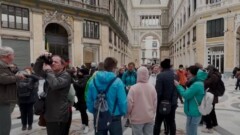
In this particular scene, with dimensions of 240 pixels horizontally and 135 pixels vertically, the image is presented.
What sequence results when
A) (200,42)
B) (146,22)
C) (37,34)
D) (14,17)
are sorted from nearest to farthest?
(14,17) → (37,34) → (200,42) → (146,22)

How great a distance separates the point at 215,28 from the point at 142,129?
94.6 feet

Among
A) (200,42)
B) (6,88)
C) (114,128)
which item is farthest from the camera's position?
(200,42)

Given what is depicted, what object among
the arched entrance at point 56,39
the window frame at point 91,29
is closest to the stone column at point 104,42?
the window frame at point 91,29

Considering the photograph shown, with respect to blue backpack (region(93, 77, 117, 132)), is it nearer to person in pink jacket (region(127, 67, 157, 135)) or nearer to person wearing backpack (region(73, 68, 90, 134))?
person in pink jacket (region(127, 67, 157, 135))

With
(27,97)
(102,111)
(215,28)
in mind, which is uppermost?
(215,28)

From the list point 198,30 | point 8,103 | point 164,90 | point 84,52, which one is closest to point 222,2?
point 198,30

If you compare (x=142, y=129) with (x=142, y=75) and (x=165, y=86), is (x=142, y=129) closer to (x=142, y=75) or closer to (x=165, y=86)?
(x=142, y=75)

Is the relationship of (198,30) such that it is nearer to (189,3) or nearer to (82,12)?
(189,3)

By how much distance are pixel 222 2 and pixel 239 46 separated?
17.5 feet

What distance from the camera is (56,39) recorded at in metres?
27.2

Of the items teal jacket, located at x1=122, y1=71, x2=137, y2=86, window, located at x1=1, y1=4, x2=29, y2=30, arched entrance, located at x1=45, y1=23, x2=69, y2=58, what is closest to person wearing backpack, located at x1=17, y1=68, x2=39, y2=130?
teal jacket, located at x1=122, y1=71, x2=137, y2=86

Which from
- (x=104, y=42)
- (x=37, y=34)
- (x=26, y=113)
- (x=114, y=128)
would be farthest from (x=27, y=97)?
(x=104, y=42)

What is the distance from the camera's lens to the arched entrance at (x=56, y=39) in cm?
2638

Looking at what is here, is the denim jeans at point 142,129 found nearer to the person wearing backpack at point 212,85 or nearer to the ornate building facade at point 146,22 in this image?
the person wearing backpack at point 212,85
